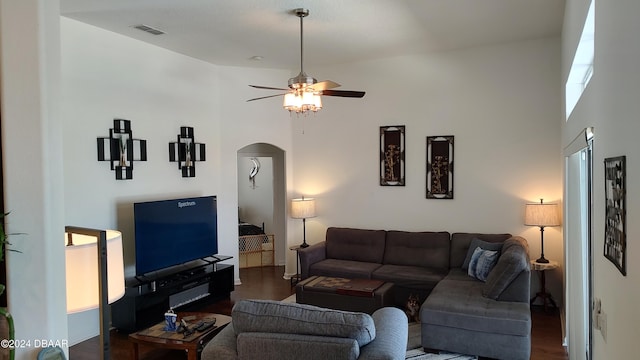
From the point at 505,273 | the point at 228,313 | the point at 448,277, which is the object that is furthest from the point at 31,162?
Answer: the point at 448,277

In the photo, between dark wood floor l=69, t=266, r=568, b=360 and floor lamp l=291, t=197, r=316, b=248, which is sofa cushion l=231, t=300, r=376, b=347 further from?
floor lamp l=291, t=197, r=316, b=248

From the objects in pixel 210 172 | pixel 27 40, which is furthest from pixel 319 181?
pixel 27 40

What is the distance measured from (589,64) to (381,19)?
6.78 ft

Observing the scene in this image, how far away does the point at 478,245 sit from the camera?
5.47 meters

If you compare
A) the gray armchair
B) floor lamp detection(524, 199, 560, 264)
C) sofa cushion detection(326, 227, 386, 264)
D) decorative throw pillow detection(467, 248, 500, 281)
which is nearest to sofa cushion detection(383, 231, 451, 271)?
sofa cushion detection(326, 227, 386, 264)

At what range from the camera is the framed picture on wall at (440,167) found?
6137mm

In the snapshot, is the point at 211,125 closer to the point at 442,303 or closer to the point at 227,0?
the point at 227,0

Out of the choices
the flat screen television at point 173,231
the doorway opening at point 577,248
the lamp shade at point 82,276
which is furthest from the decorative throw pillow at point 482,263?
the lamp shade at point 82,276

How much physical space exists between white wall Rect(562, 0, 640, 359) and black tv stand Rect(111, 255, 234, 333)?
4.20 metres

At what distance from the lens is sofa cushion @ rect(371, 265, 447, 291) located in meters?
5.34

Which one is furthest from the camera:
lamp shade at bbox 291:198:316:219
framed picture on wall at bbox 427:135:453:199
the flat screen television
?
lamp shade at bbox 291:198:316:219

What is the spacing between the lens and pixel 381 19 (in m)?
4.71

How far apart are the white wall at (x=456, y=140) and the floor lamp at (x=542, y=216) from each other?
1.06 feet

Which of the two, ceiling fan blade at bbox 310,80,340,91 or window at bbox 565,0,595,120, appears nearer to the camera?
window at bbox 565,0,595,120
